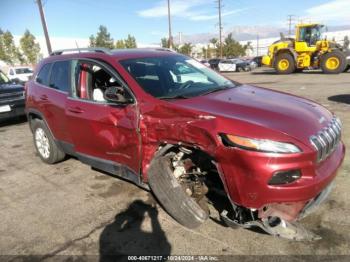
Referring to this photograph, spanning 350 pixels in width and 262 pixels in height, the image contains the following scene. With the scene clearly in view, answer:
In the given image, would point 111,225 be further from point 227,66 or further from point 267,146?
point 227,66

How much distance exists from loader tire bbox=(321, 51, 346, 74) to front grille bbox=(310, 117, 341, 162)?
1874 centimetres

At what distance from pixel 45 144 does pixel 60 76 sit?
126cm

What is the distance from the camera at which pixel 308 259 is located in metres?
2.82

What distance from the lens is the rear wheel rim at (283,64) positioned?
73.4 feet

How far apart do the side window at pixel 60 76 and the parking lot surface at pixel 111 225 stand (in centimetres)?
131

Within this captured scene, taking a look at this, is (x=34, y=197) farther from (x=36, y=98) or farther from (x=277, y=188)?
(x=277, y=188)

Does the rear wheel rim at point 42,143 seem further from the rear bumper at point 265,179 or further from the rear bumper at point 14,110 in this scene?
the rear bumper at point 14,110

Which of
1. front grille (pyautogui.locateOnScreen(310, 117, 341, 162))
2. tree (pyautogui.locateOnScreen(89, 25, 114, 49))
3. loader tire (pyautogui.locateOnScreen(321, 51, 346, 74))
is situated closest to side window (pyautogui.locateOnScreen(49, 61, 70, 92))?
front grille (pyautogui.locateOnScreen(310, 117, 341, 162))

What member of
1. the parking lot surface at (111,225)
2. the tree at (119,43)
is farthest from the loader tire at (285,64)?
the tree at (119,43)

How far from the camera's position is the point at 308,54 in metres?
21.4

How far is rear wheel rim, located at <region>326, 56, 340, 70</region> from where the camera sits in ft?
66.0

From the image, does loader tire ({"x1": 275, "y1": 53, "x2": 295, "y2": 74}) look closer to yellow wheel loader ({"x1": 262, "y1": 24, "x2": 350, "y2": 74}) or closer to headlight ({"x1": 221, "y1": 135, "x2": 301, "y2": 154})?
yellow wheel loader ({"x1": 262, "y1": 24, "x2": 350, "y2": 74})

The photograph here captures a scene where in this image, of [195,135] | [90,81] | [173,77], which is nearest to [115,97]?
[173,77]

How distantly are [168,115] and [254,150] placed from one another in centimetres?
94
